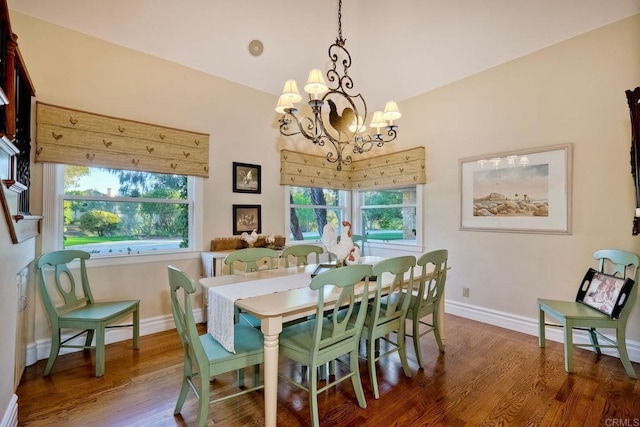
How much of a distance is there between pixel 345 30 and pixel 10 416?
4599 millimetres

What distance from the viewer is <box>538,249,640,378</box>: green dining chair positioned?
234 centimetres

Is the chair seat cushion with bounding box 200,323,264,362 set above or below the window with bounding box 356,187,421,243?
below

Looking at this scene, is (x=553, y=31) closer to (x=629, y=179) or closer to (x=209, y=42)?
(x=629, y=179)

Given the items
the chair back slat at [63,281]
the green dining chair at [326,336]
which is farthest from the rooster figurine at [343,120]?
the chair back slat at [63,281]

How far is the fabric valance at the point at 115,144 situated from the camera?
261 cm

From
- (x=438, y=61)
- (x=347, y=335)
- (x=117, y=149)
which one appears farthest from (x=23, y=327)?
(x=438, y=61)

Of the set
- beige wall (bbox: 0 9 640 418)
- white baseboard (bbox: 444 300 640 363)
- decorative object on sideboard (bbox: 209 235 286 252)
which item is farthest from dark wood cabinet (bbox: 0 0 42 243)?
white baseboard (bbox: 444 300 640 363)

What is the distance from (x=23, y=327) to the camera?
2.39 metres

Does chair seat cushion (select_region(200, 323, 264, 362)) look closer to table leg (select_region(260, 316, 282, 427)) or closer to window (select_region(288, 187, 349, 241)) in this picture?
table leg (select_region(260, 316, 282, 427))

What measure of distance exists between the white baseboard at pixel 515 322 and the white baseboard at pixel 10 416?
4.03 metres

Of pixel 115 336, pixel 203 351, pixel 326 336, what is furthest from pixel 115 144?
pixel 326 336

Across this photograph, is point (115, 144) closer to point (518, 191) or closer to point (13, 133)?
point (13, 133)

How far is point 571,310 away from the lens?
251cm

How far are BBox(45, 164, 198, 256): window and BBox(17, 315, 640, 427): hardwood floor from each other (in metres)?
1.06
